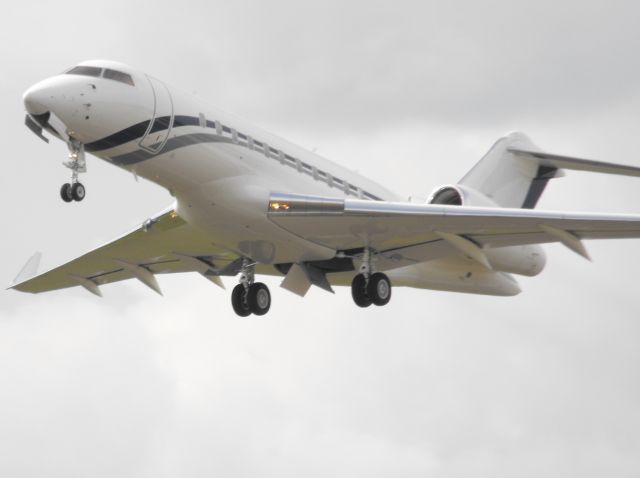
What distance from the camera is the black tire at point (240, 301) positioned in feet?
97.2

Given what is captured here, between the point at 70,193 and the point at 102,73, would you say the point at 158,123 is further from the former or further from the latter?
the point at 70,193

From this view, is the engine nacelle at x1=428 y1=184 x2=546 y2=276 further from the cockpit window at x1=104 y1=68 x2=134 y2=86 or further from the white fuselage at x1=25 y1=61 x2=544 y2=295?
the cockpit window at x1=104 y1=68 x2=134 y2=86

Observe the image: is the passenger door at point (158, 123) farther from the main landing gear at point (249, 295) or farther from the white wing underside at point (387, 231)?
the main landing gear at point (249, 295)

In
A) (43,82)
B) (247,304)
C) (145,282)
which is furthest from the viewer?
(145,282)

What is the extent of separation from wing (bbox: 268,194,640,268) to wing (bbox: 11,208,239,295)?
235 centimetres

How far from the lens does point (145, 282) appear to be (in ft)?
107

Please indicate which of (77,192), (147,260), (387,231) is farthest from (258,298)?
(77,192)

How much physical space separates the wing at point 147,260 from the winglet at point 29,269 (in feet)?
0.08

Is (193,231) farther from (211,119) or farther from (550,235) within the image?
(550,235)

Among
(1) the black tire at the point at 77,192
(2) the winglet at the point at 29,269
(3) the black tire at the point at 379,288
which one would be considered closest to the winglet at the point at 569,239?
(3) the black tire at the point at 379,288

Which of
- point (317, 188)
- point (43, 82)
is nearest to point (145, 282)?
point (317, 188)

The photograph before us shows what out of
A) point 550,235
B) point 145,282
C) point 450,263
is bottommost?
point 145,282

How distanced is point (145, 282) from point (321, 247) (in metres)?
5.89

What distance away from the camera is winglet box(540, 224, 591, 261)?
88.5 feet
